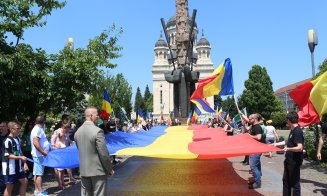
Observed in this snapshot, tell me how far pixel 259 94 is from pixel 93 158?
221 feet

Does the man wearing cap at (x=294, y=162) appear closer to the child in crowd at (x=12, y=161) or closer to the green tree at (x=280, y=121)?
the child in crowd at (x=12, y=161)

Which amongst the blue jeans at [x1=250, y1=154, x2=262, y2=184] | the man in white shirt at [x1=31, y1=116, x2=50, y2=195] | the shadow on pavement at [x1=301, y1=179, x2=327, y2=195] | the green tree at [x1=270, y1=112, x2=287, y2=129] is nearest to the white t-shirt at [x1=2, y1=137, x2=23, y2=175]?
the man in white shirt at [x1=31, y1=116, x2=50, y2=195]

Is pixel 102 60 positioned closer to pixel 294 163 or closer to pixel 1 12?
pixel 1 12

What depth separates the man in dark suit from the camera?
18.4ft

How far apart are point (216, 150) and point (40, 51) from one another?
6946 mm

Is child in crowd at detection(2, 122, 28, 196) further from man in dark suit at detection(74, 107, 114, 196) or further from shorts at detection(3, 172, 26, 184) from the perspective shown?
man in dark suit at detection(74, 107, 114, 196)

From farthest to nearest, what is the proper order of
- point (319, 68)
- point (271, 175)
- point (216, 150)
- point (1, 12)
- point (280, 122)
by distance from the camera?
→ point (280, 122) → point (319, 68) → point (271, 175) → point (1, 12) → point (216, 150)

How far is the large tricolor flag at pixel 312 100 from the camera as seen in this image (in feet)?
26.4

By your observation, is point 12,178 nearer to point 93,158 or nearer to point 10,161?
point 10,161

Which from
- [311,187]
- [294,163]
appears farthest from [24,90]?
[311,187]

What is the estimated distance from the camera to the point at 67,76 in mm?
11609

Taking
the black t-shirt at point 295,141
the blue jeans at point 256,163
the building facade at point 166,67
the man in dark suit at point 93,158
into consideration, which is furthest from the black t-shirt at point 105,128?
the building facade at point 166,67

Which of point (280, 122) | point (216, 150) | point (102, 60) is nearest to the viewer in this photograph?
point (216, 150)

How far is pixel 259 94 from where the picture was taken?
70.2 metres
